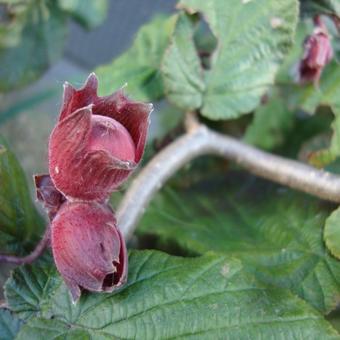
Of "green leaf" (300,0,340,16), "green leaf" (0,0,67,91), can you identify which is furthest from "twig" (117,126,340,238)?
"green leaf" (0,0,67,91)

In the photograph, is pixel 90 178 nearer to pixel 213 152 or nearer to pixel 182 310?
pixel 182 310

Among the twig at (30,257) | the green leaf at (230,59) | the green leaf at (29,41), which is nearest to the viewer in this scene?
the twig at (30,257)

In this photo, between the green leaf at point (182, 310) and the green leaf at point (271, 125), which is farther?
the green leaf at point (271, 125)

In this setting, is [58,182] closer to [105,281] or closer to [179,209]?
[105,281]

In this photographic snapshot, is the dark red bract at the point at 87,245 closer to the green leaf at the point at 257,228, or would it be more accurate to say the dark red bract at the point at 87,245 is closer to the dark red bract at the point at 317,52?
the green leaf at the point at 257,228

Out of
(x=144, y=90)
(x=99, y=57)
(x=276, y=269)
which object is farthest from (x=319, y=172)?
(x=99, y=57)

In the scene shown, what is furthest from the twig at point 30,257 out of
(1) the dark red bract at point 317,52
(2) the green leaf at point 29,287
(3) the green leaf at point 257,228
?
(1) the dark red bract at point 317,52

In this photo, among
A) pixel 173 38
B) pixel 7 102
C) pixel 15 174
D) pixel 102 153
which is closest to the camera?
pixel 102 153
